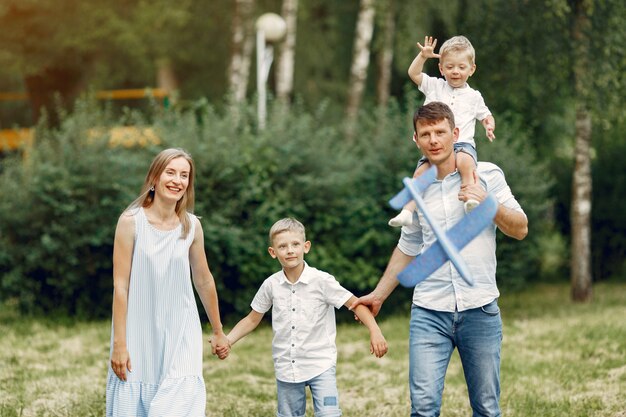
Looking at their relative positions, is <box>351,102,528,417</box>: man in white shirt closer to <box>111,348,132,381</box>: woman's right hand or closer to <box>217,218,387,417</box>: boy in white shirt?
<box>217,218,387,417</box>: boy in white shirt

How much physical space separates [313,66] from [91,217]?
14115mm

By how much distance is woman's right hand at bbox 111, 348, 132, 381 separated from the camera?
15.4ft

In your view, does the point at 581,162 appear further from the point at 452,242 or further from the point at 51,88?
the point at 51,88

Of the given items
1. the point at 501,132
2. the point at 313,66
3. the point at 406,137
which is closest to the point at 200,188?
the point at 406,137

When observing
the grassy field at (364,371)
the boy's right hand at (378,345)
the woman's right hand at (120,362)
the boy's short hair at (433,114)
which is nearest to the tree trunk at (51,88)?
the grassy field at (364,371)

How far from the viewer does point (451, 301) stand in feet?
15.0

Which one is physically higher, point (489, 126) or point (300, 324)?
point (489, 126)

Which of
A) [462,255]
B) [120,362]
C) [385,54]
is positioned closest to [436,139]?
[462,255]

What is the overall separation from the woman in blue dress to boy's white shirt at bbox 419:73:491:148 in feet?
4.77

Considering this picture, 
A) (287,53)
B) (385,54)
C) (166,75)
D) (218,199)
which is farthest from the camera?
(166,75)

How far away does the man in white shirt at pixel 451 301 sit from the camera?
454 centimetres

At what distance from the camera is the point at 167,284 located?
480cm

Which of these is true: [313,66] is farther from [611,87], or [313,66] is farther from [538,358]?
[538,358]

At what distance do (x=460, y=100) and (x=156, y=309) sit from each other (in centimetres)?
199
